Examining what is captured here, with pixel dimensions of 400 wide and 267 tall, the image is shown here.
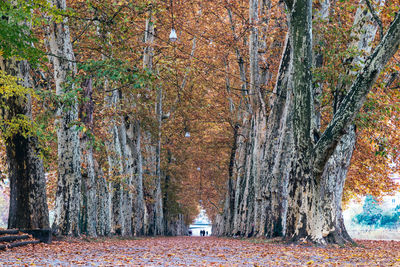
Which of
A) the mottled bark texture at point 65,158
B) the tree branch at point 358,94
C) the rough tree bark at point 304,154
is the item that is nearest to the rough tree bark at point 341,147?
the rough tree bark at point 304,154

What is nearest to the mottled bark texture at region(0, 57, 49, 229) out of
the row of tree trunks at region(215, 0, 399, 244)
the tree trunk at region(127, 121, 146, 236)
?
the row of tree trunks at region(215, 0, 399, 244)

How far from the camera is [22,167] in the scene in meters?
13.8

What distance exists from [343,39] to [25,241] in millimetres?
10430

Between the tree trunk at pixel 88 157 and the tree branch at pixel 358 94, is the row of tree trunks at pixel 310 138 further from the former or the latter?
the tree trunk at pixel 88 157

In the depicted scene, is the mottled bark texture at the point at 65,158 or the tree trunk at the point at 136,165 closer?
the mottled bark texture at the point at 65,158

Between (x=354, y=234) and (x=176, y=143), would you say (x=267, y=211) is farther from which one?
(x=354, y=234)

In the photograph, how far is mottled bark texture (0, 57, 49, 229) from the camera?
13.8m

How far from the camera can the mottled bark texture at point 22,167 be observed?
13.8 metres

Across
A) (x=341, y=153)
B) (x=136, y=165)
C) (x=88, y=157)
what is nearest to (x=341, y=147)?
(x=341, y=153)

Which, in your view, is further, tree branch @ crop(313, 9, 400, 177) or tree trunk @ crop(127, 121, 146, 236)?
tree trunk @ crop(127, 121, 146, 236)

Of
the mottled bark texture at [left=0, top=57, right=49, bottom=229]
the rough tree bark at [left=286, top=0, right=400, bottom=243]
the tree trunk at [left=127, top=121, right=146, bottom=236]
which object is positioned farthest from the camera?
the tree trunk at [left=127, top=121, right=146, bottom=236]

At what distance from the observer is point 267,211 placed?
20.3 metres

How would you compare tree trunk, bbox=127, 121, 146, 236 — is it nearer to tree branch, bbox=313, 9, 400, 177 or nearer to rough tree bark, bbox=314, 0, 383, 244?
rough tree bark, bbox=314, 0, 383, 244

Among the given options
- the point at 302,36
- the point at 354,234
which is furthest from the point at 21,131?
the point at 354,234
